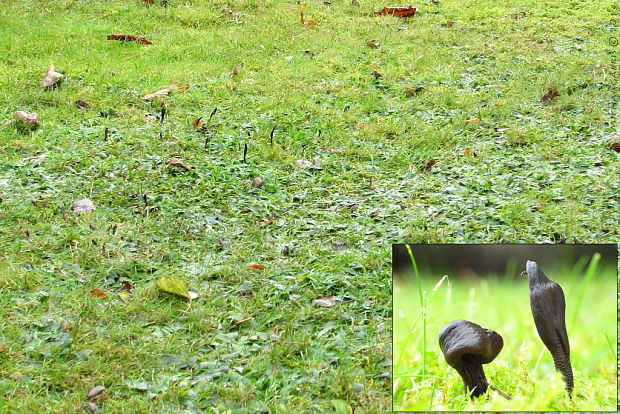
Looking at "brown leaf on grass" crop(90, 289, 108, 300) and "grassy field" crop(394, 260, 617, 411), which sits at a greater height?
"grassy field" crop(394, 260, 617, 411)

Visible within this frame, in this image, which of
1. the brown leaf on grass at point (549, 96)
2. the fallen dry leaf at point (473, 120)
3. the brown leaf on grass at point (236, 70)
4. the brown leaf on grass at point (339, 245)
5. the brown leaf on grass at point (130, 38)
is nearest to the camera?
the brown leaf on grass at point (339, 245)

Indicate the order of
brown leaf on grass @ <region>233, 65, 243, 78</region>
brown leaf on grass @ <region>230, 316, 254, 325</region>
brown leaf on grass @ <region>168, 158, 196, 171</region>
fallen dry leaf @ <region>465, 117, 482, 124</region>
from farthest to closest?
brown leaf on grass @ <region>233, 65, 243, 78</region> → fallen dry leaf @ <region>465, 117, 482, 124</region> → brown leaf on grass @ <region>168, 158, 196, 171</region> → brown leaf on grass @ <region>230, 316, 254, 325</region>

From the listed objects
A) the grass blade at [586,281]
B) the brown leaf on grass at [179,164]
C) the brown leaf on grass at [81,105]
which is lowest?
the brown leaf on grass at [179,164]

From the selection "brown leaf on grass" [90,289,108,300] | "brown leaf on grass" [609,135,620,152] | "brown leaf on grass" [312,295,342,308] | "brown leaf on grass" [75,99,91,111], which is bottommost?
"brown leaf on grass" [90,289,108,300]

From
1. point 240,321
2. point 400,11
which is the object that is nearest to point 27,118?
point 240,321

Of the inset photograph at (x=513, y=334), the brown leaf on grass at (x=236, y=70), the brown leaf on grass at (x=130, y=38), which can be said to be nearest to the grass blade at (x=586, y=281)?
the inset photograph at (x=513, y=334)

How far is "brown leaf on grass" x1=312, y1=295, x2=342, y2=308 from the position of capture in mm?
3203

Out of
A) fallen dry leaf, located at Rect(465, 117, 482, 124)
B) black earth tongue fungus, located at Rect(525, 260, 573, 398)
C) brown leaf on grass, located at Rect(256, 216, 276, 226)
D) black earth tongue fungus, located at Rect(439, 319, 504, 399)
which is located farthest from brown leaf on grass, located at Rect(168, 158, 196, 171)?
black earth tongue fungus, located at Rect(525, 260, 573, 398)

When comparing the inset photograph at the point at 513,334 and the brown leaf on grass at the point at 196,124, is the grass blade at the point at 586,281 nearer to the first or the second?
the inset photograph at the point at 513,334

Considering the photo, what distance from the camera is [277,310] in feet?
10.4

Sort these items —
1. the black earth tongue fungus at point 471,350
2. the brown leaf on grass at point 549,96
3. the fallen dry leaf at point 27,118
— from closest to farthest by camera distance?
the black earth tongue fungus at point 471,350 → the fallen dry leaf at point 27,118 → the brown leaf on grass at point 549,96

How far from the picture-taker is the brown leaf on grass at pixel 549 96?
18.9ft

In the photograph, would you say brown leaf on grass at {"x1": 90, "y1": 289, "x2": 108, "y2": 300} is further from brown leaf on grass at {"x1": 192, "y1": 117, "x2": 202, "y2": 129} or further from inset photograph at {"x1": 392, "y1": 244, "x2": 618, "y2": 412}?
brown leaf on grass at {"x1": 192, "y1": 117, "x2": 202, "y2": 129}

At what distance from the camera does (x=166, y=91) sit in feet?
19.6
